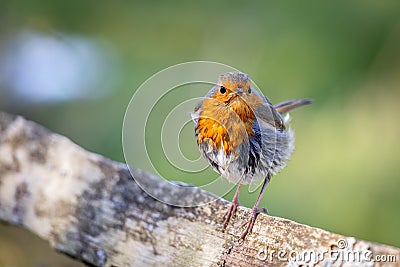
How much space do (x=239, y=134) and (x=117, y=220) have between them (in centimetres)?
43

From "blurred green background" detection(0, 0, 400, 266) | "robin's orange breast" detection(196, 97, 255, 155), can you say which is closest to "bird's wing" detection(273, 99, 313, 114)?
"blurred green background" detection(0, 0, 400, 266)

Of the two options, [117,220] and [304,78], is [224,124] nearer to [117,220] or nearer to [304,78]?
[117,220]

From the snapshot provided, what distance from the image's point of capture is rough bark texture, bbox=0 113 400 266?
50.3 inches

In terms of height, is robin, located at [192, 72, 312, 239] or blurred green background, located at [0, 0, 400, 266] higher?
blurred green background, located at [0, 0, 400, 266]

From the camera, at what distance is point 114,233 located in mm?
1621

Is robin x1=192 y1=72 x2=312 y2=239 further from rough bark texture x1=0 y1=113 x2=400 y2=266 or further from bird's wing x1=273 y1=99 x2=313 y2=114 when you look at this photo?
bird's wing x1=273 y1=99 x2=313 y2=114

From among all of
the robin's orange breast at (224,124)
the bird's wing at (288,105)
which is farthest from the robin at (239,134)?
the bird's wing at (288,105)

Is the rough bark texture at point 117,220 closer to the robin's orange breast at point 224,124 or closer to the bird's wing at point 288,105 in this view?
the robin's orange breast at point 224,124

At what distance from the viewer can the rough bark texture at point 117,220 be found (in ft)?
4.19

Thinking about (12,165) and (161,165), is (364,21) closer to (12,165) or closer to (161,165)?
(161,165)

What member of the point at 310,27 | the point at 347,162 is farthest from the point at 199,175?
A: the point at 310,27

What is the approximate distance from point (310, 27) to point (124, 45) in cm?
173

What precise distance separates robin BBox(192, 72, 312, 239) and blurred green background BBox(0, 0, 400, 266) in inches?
16.2

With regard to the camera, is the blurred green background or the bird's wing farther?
the blurred green background
